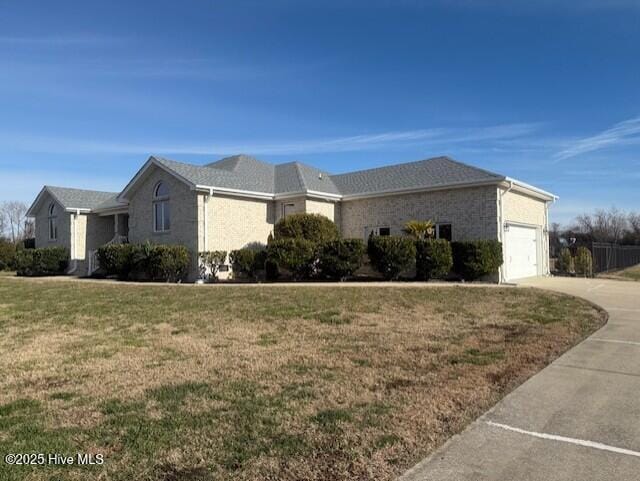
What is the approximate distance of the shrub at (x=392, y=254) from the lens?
57.0 feet

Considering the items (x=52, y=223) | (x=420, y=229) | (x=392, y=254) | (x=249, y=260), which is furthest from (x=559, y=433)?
(x=52, y=223)

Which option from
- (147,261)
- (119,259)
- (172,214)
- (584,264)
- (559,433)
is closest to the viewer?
(559,433)

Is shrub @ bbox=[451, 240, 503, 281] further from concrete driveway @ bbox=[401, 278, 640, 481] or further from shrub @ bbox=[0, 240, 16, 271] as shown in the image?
shrub @ bbox=[0, 240, 16, 271]

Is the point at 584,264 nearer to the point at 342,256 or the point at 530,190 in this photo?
the point at 530,190

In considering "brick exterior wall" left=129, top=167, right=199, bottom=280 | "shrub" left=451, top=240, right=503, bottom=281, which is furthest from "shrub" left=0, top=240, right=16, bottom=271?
"shrub" left=451, top=240, right=503, bottom=281

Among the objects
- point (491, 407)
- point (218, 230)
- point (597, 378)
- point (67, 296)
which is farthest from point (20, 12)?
point (597, 378)

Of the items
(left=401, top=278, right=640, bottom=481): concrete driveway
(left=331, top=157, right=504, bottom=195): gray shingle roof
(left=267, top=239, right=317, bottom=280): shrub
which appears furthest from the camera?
(left=331, top=157, right=504, bottom=195): gray shingle roof

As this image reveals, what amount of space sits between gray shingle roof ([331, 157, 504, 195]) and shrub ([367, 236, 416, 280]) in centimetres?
354

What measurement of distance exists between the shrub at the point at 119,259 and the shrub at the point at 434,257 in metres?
12.6

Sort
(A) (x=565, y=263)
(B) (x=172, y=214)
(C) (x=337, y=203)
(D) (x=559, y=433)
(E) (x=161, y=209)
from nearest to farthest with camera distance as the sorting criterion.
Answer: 1. (D) (x=559, y=433)
2. (B) (x=172, y=214)
3. (E) (x=161, y=209)
4. (A) (x=565, y=263)
5. (C) (x=337, y=203)

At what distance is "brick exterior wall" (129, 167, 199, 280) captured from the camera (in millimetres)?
20156

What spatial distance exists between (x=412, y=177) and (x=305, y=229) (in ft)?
19.5

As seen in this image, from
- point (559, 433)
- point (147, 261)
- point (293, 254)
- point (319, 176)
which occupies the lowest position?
point (559, 433)

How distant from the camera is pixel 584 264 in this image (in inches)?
869
